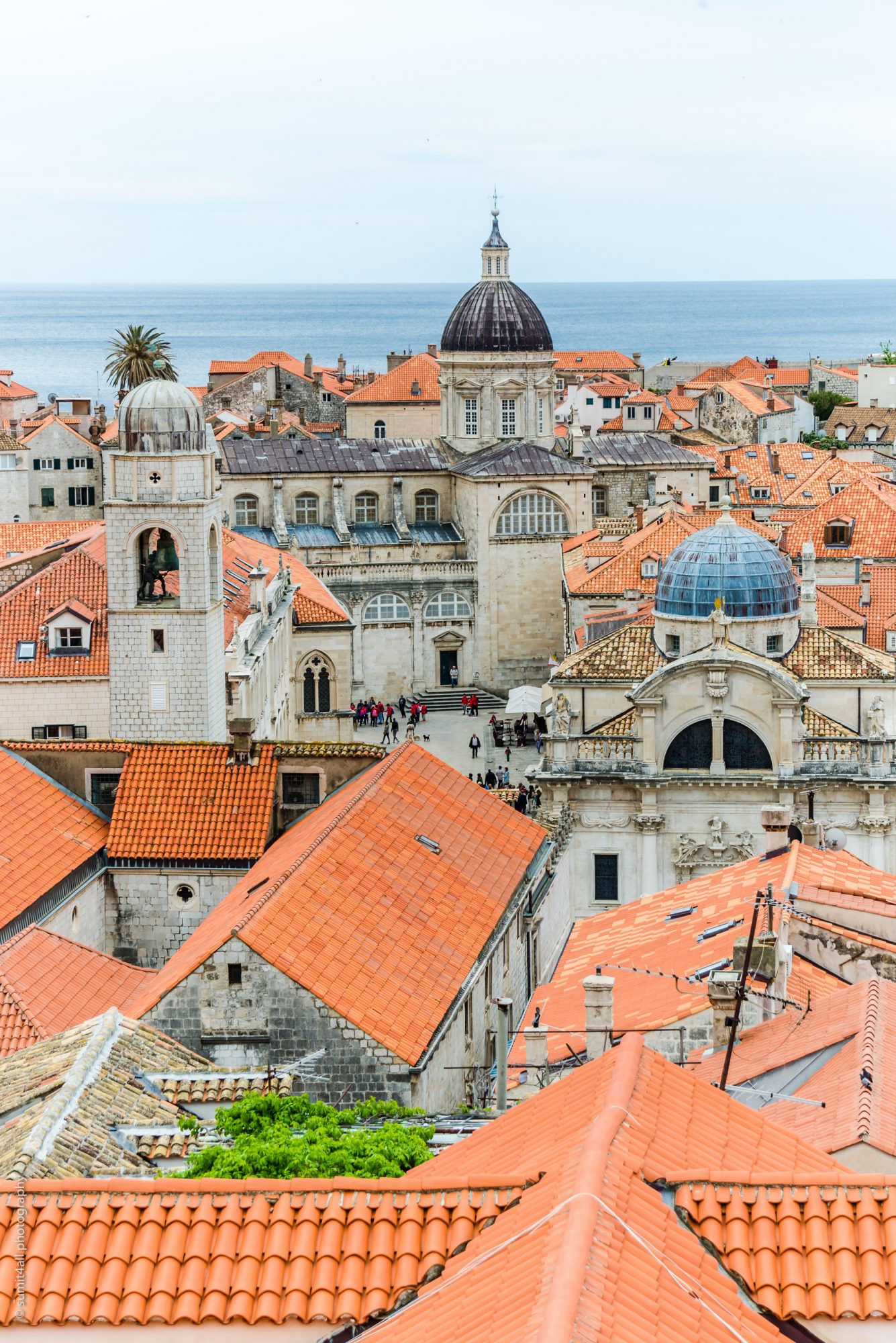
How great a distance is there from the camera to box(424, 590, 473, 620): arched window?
83500mm

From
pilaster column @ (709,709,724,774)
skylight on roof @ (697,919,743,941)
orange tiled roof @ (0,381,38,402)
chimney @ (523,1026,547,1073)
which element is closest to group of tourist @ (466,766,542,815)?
pilaster column @ (709,709,724,774)

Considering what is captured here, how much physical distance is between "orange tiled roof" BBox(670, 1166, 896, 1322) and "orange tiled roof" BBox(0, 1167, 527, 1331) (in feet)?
4.33

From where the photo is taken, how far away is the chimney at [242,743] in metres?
39.7

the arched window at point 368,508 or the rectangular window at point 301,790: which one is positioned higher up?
the arched window at point 368,508

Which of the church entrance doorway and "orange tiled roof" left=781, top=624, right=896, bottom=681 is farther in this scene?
the church entrance doorway

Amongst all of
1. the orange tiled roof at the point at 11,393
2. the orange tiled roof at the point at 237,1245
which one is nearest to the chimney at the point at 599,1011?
the orange tiled roof at the point at 237,1245

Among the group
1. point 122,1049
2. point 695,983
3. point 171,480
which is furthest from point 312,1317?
point 171,480

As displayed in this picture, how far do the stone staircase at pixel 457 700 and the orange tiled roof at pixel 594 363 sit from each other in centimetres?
8663

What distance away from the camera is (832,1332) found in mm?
13875

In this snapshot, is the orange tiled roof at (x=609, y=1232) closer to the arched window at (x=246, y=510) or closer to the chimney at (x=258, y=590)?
the chimney at (x=258, y=590)

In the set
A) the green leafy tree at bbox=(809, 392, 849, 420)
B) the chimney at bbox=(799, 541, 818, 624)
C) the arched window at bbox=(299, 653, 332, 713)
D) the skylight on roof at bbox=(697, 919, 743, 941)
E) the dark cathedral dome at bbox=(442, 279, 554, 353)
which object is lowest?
the skylight on roof at bbox=(697, 919, 743, 941)

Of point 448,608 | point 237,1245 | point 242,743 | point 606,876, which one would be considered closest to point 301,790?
point 242,743

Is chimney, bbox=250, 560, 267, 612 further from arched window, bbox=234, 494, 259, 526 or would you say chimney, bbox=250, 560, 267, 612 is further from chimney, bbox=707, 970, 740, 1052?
chimney, bbox=707, 970, 740, 1052

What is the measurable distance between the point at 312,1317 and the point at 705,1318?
2.64m
